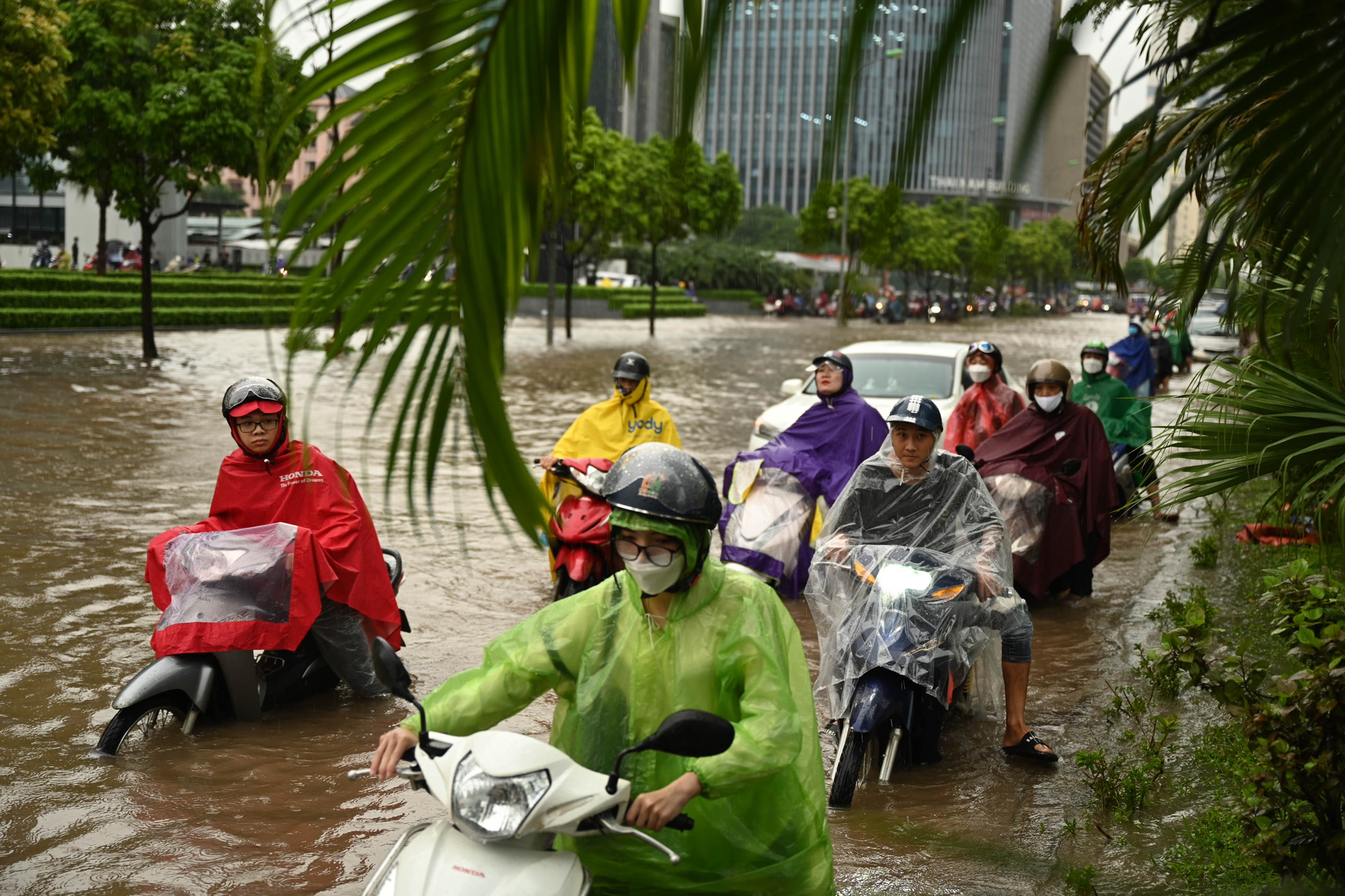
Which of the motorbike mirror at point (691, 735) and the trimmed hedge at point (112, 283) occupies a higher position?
the trimmed hedge at point (112, 283)

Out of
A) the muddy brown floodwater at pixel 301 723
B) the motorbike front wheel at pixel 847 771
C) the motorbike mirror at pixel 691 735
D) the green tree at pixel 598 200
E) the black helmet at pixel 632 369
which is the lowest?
the muddy brown floodwater at pixel 301 723

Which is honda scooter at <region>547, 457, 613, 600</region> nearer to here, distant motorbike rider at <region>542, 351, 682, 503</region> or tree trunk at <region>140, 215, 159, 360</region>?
distant motorbike rider at <region>542, 351, 682, 503</region>

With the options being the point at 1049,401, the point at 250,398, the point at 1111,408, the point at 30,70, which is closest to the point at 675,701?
the point at 250,398

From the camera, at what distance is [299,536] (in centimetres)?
592

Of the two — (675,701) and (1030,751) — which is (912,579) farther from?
(675,701)

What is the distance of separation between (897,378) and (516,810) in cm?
1064

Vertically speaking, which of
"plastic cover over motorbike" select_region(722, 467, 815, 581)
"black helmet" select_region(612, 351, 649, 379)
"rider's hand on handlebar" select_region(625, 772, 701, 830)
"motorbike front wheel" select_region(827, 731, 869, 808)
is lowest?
"motorbike front wheel" select_region(827, 731, 869, 808)

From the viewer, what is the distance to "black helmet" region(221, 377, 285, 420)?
5.80 metres

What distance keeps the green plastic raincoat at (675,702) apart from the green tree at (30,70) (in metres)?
14.8

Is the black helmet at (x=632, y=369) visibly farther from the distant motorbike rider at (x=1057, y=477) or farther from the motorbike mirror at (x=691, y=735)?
the motorbike mirror at (x=691, y=735)

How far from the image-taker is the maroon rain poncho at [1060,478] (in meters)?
8.74

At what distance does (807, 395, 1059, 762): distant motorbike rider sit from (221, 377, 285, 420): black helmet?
232 cm

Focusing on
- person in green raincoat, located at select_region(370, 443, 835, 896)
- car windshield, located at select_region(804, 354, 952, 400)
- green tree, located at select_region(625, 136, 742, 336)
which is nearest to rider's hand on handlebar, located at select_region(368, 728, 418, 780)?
person in green raincoat, located at select_region(370, 443, 835, 896)

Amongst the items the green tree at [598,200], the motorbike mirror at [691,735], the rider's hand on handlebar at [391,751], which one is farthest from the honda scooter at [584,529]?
the green tree at [598,200]
